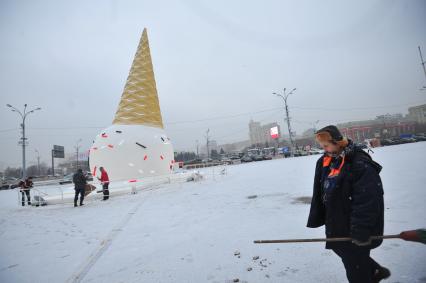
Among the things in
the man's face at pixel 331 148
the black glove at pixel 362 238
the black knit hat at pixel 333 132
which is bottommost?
the black glove at pixel 362 238

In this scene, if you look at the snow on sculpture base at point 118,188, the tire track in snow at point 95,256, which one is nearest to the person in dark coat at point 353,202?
the tire track in snow at point 95,256

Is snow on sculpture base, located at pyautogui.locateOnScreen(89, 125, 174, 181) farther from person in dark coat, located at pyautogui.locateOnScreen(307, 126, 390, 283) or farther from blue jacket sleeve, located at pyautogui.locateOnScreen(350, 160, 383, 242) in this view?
blue jacket sleeve, located at pyautogui.locateOnScreen(350, 160, 383, 242)

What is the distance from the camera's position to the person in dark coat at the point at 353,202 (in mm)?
1881

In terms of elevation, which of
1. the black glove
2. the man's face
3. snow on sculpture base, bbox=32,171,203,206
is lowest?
snow on sculpture base, bbox=32,171,203,206

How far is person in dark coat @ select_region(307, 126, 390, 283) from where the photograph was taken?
1.88m

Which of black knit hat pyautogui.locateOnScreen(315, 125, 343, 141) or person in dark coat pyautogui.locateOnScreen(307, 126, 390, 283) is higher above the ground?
black knit hat pyautogui.locateOnScreen(315, 125, 343, 141)

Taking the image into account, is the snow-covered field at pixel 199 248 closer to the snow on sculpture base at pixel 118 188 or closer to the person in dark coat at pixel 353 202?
the person in dark coat at pixel 353 202

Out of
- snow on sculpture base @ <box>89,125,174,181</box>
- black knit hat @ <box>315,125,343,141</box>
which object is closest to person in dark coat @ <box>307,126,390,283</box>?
black knit hat @ <box>315,125,343,141</box>

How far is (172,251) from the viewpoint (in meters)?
3.95

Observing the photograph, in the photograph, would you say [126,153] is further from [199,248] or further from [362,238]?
[362,238]

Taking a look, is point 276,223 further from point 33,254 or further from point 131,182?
point 131,182

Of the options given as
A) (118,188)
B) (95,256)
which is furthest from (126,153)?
(95,256)

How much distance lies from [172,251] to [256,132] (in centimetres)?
12590

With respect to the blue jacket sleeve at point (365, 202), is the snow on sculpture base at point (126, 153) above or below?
above
